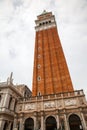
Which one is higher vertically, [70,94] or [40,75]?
[40,75]

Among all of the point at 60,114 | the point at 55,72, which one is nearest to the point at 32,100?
the point at 60,114

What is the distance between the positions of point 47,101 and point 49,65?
13333 millimetres

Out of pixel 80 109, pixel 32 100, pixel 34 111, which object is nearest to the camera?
pixel 80 109

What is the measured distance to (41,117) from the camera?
2036 centimetres

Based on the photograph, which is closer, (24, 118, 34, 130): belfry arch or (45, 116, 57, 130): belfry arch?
(45, 116, 57, 130): belfry arch

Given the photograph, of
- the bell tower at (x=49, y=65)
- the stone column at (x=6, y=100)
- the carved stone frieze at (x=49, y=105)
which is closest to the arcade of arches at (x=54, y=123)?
the carved stone frieze at (x=49, y=105)

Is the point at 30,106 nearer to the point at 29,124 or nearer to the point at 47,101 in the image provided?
the point at 29,124

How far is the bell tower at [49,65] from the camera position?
28.8 meters

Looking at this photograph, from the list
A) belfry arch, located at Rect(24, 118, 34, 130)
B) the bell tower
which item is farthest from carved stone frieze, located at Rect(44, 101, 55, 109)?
the bell tower

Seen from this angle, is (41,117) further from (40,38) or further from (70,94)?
(40,38)

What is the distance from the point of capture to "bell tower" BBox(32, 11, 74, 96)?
2881 centimetres

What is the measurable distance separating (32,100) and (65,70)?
12.8 m

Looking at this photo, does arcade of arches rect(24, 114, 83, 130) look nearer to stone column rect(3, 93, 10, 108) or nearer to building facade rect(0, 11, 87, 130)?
building facade rect(0, 11, 87, 130)

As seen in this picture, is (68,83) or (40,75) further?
(40,75)
